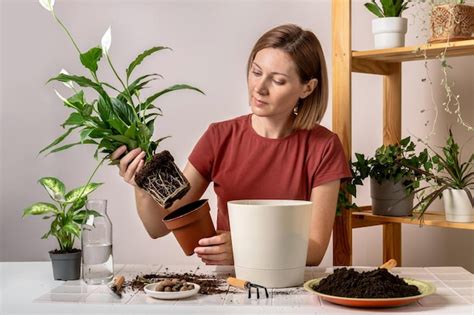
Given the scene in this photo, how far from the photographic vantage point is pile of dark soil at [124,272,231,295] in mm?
1487

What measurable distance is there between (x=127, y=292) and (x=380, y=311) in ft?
1.80

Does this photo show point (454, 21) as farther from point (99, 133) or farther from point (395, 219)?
point (99, 133)

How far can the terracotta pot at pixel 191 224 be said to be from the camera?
1.70 meters

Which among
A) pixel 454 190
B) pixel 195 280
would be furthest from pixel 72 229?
pixel 454 190

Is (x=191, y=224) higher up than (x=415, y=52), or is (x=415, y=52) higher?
(x=415, y=52)

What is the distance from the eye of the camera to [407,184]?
99.8 inches

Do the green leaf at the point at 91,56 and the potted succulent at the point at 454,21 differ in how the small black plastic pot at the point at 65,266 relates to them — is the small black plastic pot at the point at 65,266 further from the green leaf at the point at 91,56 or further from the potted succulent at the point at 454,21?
the potted succulent at the point at 454,21

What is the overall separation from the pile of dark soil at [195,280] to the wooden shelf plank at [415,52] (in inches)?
48.0

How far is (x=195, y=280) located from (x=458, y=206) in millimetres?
1201

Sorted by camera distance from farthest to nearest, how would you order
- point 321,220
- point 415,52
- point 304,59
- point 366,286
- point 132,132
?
point 415,52 → point 304,59 → point 321,220 → point 132,132 → point 366,286

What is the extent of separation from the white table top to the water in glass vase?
0.09 ft

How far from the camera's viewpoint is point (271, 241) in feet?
4.85

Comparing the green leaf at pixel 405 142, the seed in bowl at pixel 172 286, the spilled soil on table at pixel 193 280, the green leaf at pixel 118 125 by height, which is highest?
the green leaf at pixel 118 125

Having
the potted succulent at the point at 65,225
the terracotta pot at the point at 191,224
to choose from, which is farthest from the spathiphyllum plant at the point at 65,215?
the terracotta pot at the point at 191,224
